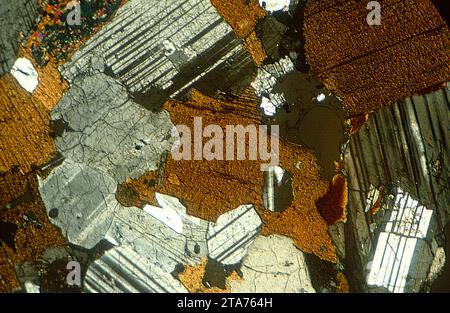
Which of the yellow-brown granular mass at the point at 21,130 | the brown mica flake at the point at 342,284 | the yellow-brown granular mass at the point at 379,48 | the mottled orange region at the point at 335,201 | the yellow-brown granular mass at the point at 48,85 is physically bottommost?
the brown mica flake at the point at 342,284

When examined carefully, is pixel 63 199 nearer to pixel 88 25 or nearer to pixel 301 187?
pixel 88 25

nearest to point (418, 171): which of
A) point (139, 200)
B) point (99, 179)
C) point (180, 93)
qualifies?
point (180, 93)

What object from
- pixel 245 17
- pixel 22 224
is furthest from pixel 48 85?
pixel 245 17

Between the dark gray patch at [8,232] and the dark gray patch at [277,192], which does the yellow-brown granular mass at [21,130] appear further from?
the dark gray patch at [277,192]

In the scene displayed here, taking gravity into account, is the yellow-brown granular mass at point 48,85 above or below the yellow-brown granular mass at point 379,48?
below

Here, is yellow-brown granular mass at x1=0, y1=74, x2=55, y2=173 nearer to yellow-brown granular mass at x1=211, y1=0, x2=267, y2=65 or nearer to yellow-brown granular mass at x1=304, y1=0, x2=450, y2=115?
yellow-brown granular mass at x1=211, y1=0, x2=267, y2=65

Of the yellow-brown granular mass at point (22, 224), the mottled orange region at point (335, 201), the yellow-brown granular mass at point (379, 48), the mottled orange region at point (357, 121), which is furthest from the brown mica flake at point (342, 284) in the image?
the yellow-brown granular mass at point (22, 224)
